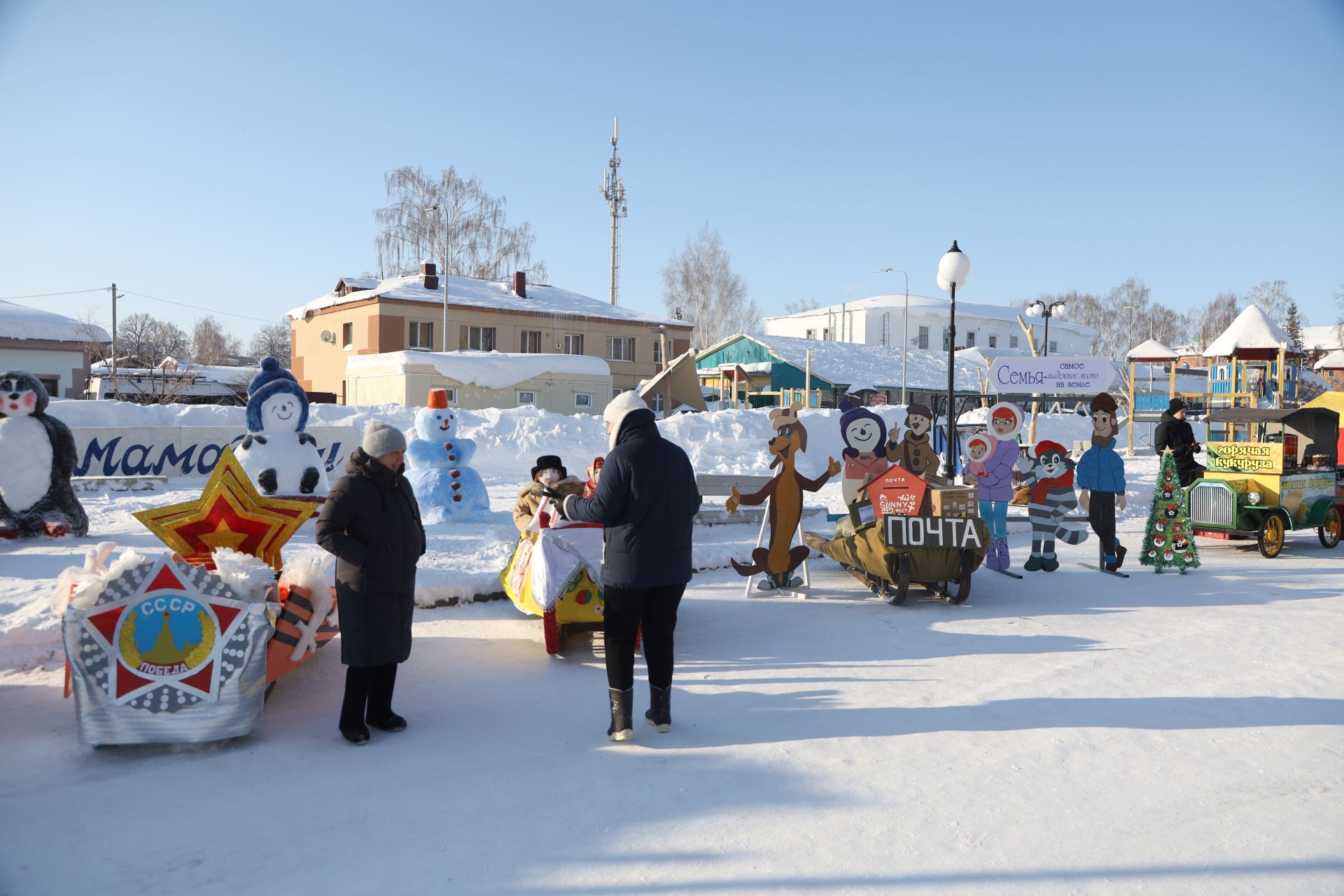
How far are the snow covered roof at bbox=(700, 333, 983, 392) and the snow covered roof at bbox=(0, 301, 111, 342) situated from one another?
29943 mm

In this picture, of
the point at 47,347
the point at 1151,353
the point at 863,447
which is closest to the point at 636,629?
the point at 863,447

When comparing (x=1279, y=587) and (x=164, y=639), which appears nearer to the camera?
(x=164, y=639)

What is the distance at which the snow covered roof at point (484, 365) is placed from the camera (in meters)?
28.1

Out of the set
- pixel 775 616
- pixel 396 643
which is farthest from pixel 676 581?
pixel 775 616

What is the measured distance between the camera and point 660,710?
4824mm

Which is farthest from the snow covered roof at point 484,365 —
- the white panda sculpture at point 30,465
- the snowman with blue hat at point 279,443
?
the snowman with blue hat at point 279,443

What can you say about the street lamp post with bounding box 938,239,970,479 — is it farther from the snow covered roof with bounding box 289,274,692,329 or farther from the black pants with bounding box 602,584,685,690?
the snow covered roof with bounding box 289,274,692,329

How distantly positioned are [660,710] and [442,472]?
778cm

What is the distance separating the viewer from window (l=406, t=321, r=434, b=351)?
3747 cm

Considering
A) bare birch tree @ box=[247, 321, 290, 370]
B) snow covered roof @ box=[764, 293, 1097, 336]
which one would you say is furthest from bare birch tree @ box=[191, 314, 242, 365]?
snow covered roof @ box=[764, 293, 1097, 336]

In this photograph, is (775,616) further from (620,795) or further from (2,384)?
(2,384)

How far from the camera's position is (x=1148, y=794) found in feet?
13.3

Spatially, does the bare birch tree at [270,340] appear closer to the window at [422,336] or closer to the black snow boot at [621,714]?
the window at [422,336]

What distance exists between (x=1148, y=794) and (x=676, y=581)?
235cm
